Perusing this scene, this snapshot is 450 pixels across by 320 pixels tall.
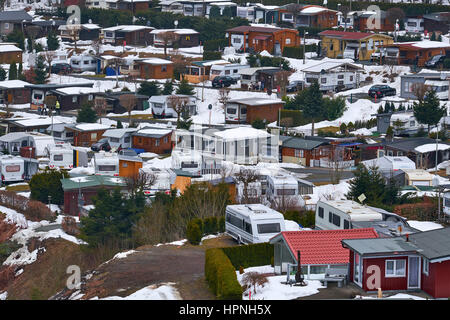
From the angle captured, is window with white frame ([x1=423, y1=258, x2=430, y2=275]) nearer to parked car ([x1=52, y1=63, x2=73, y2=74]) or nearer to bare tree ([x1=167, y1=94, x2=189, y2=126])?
bare tree ([x1=167, y1=94, x2=189, y2=126])

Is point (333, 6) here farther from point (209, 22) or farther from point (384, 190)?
point (384, 190)

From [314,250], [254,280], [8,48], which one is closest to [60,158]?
[314,250]

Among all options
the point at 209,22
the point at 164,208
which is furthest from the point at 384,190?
the point at 209,22

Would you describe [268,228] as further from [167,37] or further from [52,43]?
[52,43]

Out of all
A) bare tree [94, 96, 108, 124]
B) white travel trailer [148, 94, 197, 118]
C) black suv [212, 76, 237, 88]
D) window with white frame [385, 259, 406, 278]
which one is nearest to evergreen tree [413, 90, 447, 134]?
white travel trailer [148, 94, 197, 118]
